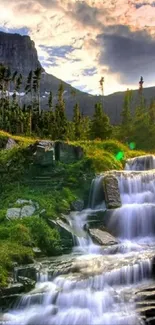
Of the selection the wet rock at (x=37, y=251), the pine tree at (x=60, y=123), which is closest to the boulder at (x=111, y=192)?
the wet rock at (x=37, y=251)

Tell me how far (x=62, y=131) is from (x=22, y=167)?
46.3 m

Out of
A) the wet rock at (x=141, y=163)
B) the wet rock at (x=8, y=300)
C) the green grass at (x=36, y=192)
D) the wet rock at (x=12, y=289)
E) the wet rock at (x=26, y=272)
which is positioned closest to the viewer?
the wet rock at (x=8, y=300)

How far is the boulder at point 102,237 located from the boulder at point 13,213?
3.42 m

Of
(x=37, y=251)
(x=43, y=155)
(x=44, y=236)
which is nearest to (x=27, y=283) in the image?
(x=37, y=251)

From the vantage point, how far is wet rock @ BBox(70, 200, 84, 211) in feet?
70.8

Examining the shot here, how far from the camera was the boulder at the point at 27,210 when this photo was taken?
65.7 feet

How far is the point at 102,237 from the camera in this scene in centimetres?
1870

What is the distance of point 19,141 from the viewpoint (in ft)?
113

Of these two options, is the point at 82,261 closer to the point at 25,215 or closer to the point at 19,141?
the point at 25,215

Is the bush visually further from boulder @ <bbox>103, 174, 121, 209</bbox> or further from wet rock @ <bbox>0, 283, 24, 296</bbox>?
boulder @ <bbox>103, 174, 121, 209</bbox>

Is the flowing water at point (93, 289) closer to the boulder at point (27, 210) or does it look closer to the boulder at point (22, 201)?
the boulder at point (27, 210)

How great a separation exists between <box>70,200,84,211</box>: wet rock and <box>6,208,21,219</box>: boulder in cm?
276

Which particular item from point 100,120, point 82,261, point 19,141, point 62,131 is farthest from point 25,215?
→ point 62,131

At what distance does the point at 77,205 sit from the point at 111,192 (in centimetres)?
186
